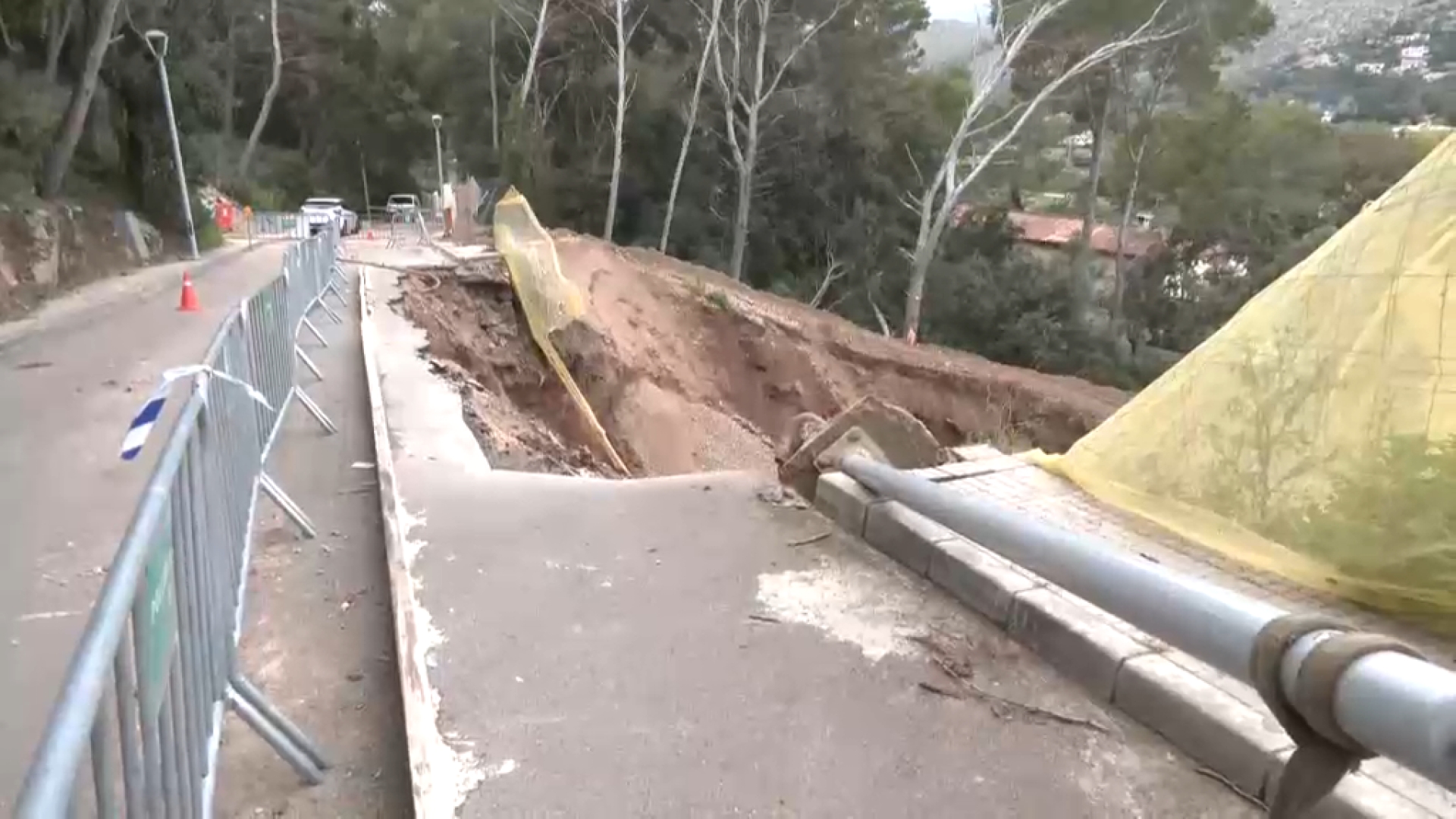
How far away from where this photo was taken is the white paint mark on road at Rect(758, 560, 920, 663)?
4.42 meters

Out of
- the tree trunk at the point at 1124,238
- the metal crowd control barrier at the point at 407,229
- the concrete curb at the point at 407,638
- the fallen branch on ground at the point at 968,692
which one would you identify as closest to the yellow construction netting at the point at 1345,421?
the fallen branch on ground at the point at 968,692

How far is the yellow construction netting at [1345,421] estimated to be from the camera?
398 cm

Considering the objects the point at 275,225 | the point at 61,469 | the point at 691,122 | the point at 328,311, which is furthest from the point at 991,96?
the point at 61,469

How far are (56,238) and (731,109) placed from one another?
19.4 m

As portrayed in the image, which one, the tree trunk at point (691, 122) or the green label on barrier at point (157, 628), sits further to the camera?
the tree trunk at point (691, 122)

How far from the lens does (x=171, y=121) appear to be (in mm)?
24141

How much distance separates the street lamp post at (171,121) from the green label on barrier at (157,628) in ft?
78.8

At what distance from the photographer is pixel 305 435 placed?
8.00 m

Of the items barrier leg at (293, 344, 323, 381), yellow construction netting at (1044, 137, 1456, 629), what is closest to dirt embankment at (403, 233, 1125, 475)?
barrier leg at (293, 344, 323, 381)

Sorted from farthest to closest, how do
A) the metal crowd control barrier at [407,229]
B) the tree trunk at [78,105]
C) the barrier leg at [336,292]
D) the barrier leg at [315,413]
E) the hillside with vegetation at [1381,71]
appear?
the hillside with vegetation at [1381,71], the metal crowd control barrier at [407,229], the tree trunk at [78,105], the barrier leg at [336,292], the barrier leg at [315,413]

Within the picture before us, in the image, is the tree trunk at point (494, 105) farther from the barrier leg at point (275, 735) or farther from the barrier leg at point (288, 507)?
the barrier leg at point (275, 735)

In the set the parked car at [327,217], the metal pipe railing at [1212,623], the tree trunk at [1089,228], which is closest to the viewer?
the metal pipe railing at [1212,623]

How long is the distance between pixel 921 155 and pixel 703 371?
20188 millimetres

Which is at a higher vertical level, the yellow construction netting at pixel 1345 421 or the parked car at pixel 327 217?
the yellow construction netting at pixel 1345 421
